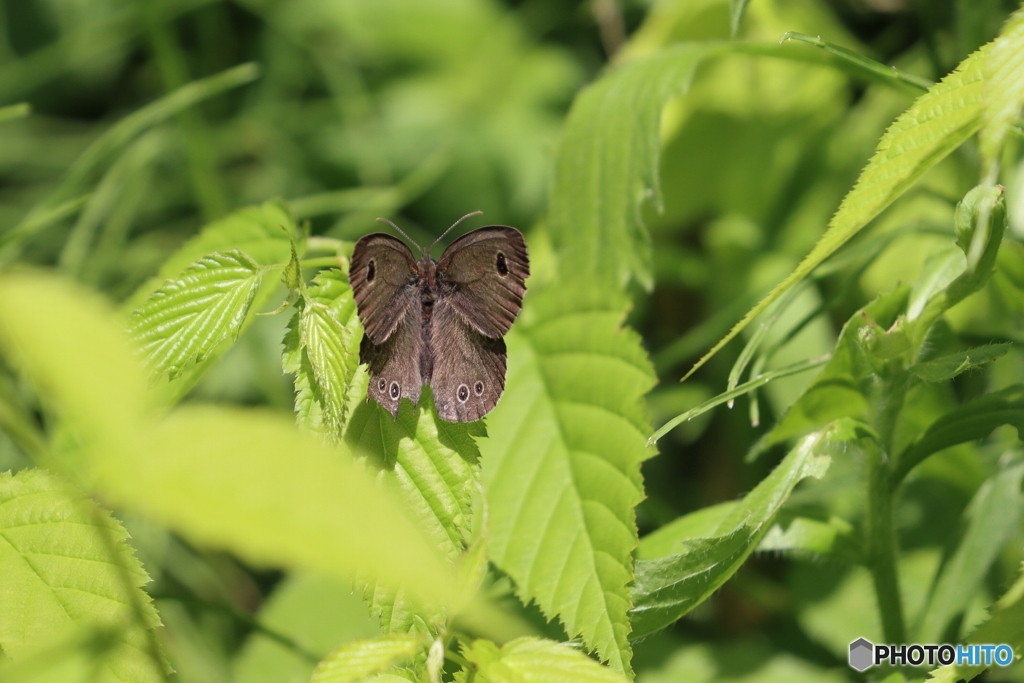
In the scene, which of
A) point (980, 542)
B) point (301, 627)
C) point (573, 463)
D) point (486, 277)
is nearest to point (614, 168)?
point (486, 277)

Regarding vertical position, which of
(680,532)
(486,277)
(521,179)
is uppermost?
(521,179)

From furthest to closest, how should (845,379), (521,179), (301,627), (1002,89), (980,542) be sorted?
1. (521,179)
2. (301,627)
3. (980,542)
4. (845,379)
5. (1002,89)

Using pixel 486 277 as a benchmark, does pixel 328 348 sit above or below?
below

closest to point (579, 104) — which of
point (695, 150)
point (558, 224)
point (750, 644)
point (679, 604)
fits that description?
point (558, 224)

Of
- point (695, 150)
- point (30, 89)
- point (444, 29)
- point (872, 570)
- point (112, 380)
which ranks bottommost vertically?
point (112, 380)

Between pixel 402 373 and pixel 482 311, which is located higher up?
pixel 482 311

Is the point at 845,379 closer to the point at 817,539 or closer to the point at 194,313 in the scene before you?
the point at 817,539

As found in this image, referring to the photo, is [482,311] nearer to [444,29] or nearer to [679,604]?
[679,604]
